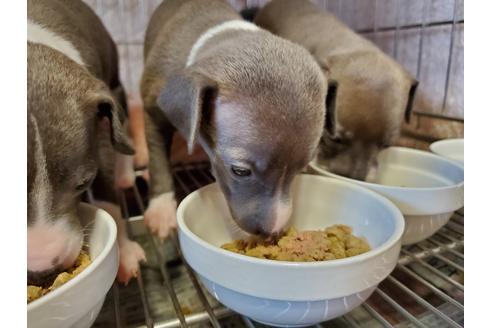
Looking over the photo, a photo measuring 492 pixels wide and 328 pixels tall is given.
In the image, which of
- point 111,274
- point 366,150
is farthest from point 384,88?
point 111,274

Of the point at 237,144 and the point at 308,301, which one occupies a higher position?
the point at 237,144

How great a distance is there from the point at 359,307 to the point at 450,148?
103 centimetres

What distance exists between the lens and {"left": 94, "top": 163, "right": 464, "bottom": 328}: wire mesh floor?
49.6 inches

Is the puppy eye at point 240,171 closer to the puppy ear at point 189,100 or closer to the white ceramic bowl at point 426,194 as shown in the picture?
the puppy ear at point 189,100

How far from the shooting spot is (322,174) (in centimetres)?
163

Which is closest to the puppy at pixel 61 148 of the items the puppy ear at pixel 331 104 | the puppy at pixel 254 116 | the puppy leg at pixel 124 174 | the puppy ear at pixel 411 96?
the puppy at pixel 254 116

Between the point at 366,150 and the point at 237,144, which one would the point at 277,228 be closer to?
the point at 237,144

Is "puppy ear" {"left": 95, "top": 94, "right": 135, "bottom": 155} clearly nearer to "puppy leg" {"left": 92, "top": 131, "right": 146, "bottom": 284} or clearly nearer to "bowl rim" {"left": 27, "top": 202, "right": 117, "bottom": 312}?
"puppy leg" {"left": 92, "top": 131, "right": 146, "bottom": 284}

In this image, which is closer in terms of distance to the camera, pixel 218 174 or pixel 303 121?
pixel 303 121

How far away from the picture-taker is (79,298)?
0.88 m

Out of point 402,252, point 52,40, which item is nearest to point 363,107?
point 402,252

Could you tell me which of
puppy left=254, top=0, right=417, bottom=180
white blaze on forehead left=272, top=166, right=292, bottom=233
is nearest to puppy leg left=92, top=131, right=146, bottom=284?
white blaze on forehead left=272, top=166, right=292, bottom=233

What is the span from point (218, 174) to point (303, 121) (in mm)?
330

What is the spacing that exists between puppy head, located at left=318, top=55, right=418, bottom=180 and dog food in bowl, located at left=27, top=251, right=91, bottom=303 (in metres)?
1.03
